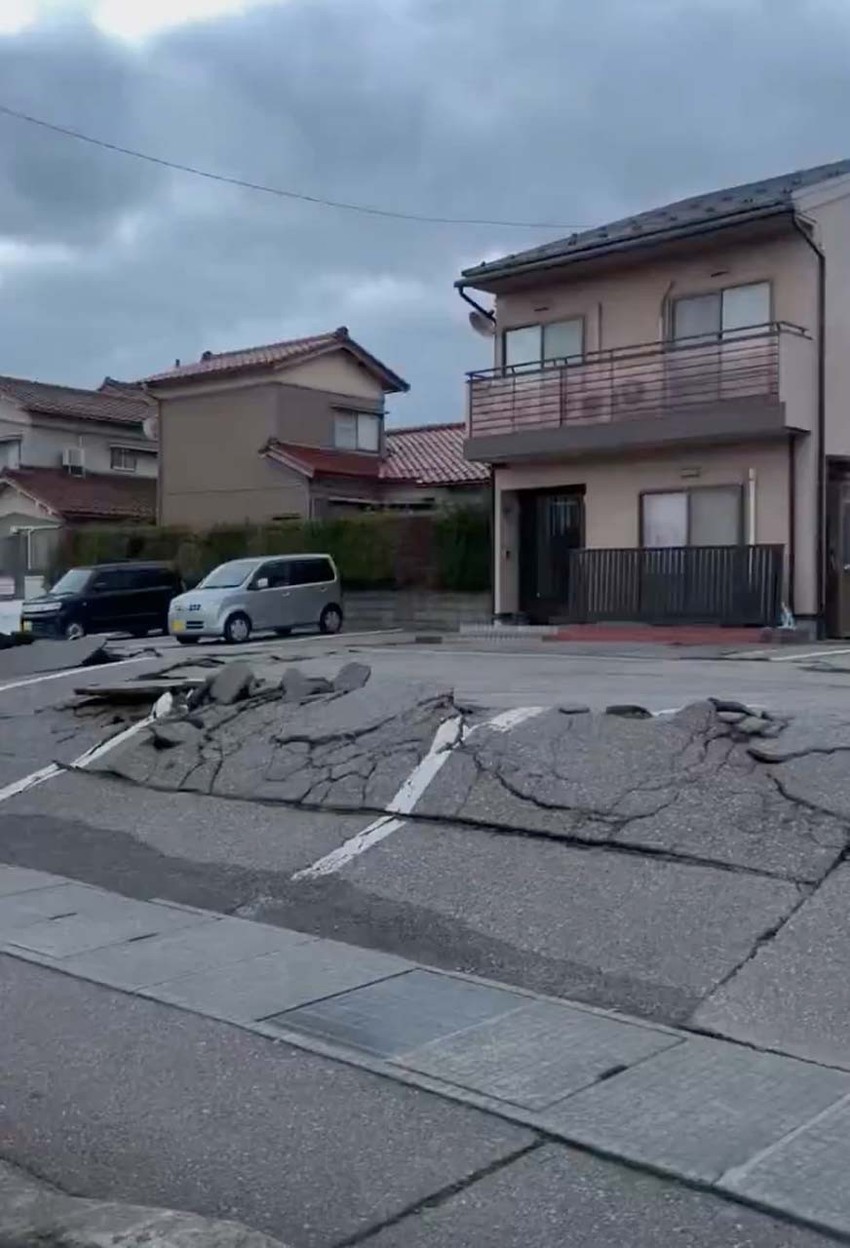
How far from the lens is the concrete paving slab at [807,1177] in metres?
3.97

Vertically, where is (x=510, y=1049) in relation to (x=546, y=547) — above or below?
below

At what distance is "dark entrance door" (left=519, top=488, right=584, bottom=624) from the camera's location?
26.2 meters

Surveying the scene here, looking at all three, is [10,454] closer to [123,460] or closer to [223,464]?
[123,460]

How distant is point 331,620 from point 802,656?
12967mm

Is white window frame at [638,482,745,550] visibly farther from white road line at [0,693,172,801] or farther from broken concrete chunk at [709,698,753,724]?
broken concrete chunk at [709,698,753,724]

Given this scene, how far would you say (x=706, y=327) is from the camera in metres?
23.4

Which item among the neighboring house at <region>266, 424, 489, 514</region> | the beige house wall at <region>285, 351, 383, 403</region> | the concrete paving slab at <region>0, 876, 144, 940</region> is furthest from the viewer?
the beige house wall at <region>285, 351, 383, 403</region>

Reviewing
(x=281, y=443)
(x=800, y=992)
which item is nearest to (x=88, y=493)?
(x=281, y=443)

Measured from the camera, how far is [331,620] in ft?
95.1

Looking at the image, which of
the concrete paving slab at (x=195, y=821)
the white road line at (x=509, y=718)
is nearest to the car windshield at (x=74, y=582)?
the concrete paving slab at (x=195, y=821)

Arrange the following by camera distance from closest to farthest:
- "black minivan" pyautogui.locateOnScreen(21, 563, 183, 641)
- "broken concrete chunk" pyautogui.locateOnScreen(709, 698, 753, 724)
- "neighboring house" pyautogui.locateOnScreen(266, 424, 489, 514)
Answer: "broken concrete chunk" pyautogui.locateOnScreen(709, 698, 753, 724), "black minivan" pyautogui.locateOnScreen(21, 563, 183, 641), "neighboring house" pyautogui.locateOnScreen(266, 424, 489, 514)

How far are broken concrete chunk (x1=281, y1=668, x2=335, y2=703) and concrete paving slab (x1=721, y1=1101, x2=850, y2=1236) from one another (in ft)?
→ 23.0

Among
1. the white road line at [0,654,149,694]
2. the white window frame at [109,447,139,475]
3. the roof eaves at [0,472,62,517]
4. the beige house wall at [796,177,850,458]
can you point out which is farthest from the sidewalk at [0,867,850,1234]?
the white window frame at [109,447,139,475]

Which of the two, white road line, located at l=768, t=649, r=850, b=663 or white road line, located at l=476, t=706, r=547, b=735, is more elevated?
white road line, located at l=476, t=706, r=547, b=735
